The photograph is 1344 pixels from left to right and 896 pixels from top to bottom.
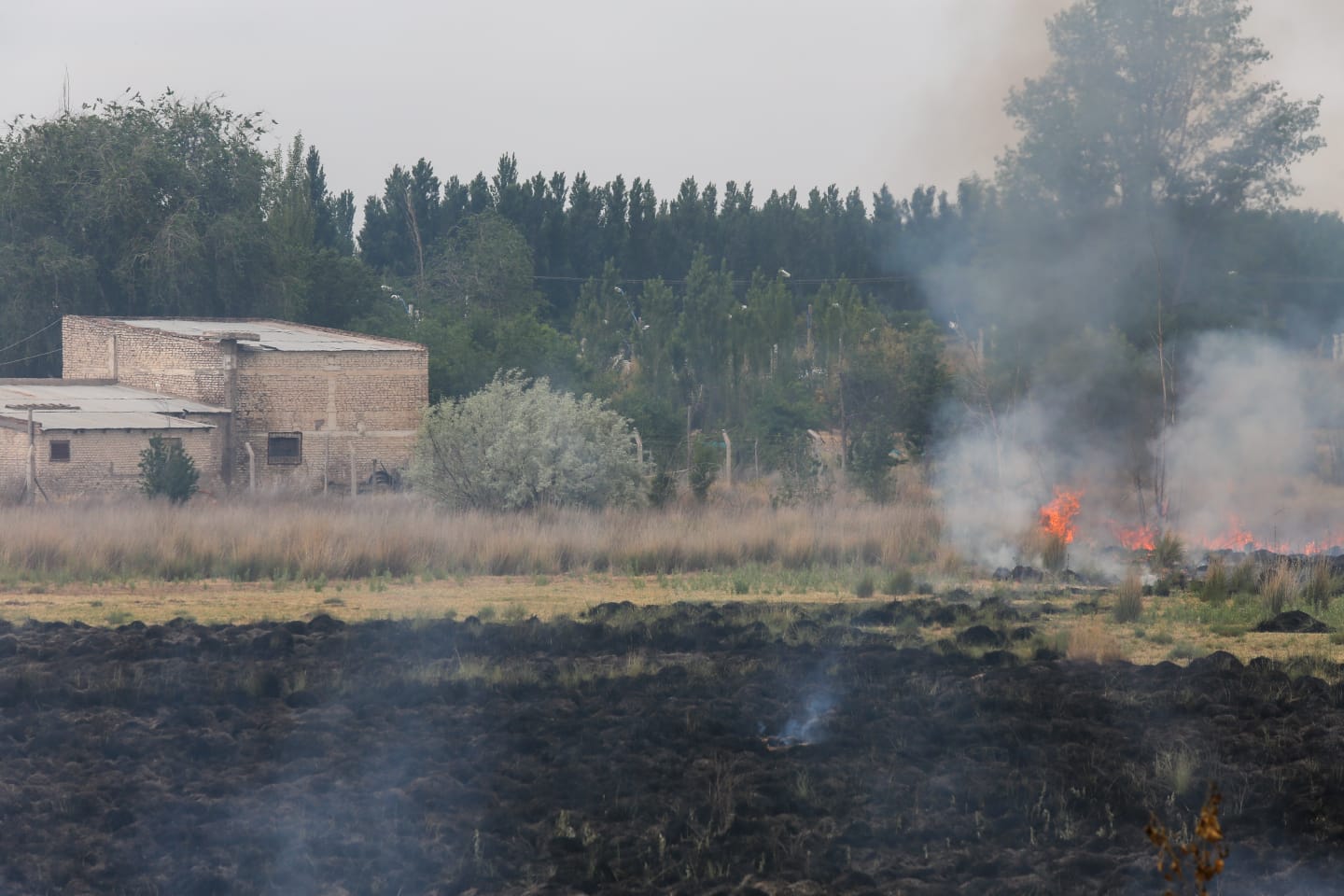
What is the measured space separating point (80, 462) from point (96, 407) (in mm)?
2986

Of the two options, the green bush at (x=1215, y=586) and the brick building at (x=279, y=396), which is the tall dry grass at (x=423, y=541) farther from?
the brick building at (x=279, y=396)

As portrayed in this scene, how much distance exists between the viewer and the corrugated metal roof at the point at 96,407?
108 ft

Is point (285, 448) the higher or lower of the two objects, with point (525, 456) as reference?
higher

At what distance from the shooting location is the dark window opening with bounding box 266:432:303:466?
38.2 metres

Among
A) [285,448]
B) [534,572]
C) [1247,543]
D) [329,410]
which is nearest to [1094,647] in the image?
[534,572]

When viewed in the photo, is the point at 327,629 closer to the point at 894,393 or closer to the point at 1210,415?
the point at 1210,415

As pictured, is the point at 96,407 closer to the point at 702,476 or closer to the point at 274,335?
the point at 274,335

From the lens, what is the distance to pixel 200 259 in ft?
164

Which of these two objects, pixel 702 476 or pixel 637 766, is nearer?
pixel 637 766

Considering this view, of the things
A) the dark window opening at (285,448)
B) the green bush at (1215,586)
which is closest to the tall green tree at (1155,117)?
the green bush at (1215,586)

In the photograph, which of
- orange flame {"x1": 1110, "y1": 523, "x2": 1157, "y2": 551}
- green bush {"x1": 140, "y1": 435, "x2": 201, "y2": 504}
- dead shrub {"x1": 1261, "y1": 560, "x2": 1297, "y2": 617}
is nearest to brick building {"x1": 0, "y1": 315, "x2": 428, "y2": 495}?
green bush {"x1": 140, "y1": 435, "x2": 201, "y2": 504}

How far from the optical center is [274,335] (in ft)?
138

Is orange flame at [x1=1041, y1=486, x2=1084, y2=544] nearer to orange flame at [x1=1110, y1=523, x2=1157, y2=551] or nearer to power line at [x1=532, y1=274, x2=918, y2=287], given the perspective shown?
orange flame at [x1=1110, y1=523, x2=1157, y2=551]

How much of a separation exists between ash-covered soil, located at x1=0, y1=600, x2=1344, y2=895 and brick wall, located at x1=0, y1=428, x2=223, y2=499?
687 inches
